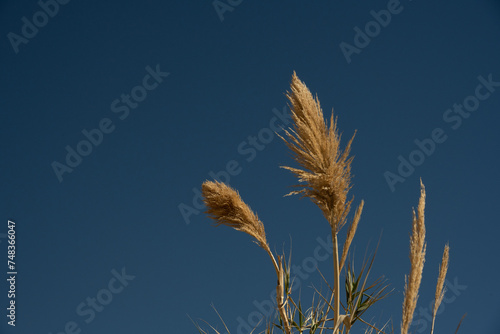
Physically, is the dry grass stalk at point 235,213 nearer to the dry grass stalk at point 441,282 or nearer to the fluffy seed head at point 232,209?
the fluffy seed head at point 232,209

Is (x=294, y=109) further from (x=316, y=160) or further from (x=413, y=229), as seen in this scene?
(x=413, y=229)

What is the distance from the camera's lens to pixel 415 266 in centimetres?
234

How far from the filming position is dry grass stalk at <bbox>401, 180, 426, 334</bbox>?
224 centimetres

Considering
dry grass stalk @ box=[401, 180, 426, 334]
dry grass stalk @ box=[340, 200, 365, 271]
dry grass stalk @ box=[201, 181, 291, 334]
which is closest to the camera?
dry grass stalk @ box=[401, 180, 426, 334]

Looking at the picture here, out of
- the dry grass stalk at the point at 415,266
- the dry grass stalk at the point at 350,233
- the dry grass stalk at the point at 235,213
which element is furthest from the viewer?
the dry grass stalk at the point at 235,213

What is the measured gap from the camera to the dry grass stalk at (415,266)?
224 centimetres

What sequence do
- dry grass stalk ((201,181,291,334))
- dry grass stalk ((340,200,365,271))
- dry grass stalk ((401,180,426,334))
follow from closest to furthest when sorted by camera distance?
1. dry grass stalk ((401,180,426,334))
2. dry grass stalk ((340,200,365,271))
3. dry grass stalk ((201,181,291,334))

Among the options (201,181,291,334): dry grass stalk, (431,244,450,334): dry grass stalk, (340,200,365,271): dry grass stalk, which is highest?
(201,181,291,334): dry grass stalk

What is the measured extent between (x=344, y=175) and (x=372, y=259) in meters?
0.79

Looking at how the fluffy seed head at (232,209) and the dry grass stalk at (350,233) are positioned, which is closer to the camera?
the dry grass stalk at (350,233)

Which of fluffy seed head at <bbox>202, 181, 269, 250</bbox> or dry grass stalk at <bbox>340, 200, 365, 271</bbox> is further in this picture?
fluffy seed head at <bbox>202, 181, 269, 250</bbox>

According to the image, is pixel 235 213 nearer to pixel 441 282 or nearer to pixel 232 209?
pixel 232 209

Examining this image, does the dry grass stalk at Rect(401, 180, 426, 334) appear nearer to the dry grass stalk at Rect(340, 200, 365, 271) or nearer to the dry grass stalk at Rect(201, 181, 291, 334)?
the dry grass stalk at Rect(340, 200, 365, 271)

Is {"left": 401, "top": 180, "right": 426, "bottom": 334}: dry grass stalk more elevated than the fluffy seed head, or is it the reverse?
the fluffy seed head
